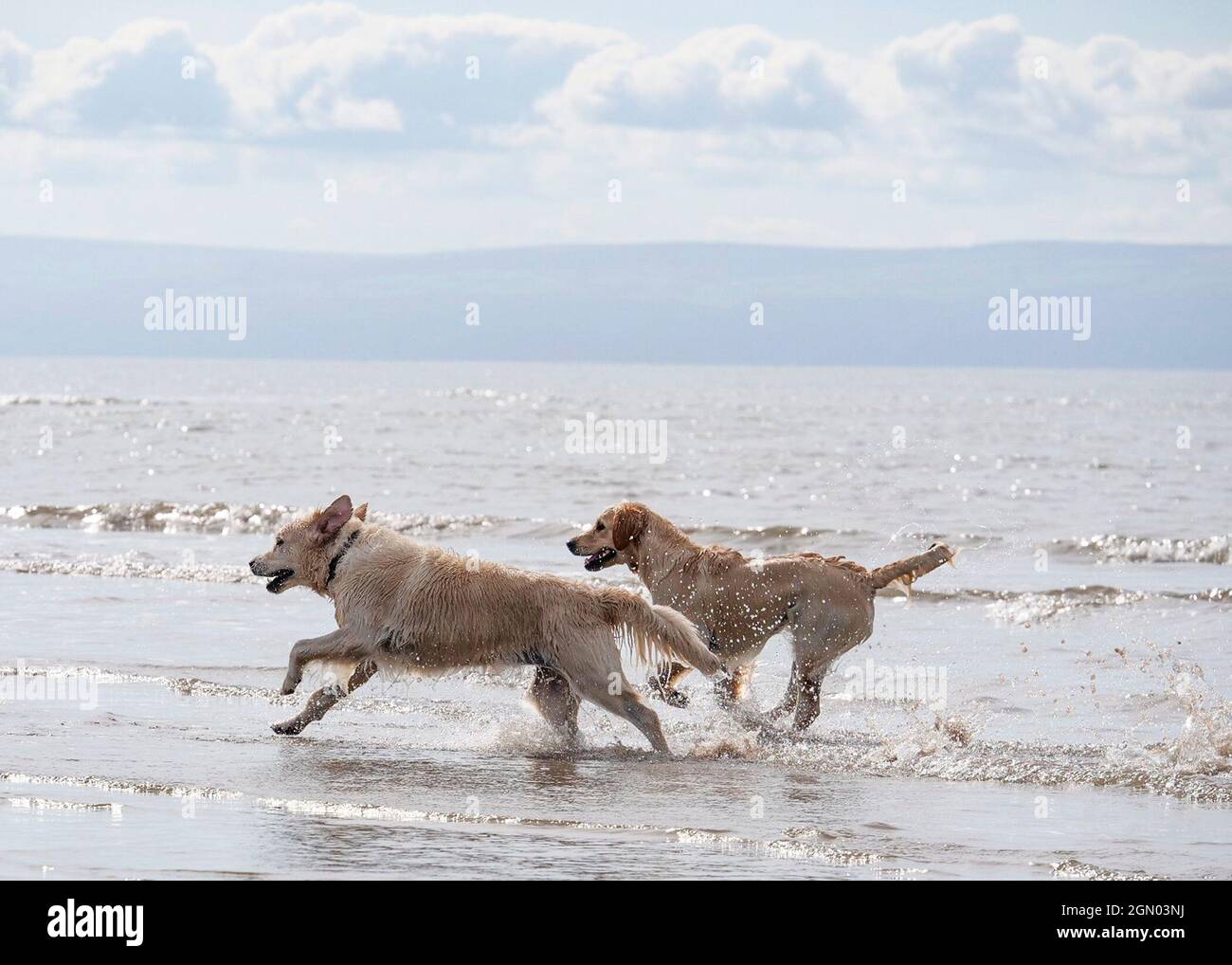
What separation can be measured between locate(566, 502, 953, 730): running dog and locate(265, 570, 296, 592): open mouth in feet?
6.05

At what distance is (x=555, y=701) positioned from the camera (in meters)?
8.95

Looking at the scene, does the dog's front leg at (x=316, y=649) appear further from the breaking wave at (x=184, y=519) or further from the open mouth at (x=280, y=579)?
the breaking wave at (x=184, y=519)

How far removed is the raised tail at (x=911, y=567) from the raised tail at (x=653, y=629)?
5.33 ft

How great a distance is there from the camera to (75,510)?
24938 mm

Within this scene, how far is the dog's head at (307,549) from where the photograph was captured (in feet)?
29.4

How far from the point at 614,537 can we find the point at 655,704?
140 cm

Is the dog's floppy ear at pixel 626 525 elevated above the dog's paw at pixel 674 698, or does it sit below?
above

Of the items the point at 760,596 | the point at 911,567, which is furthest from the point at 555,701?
the point at 911,567

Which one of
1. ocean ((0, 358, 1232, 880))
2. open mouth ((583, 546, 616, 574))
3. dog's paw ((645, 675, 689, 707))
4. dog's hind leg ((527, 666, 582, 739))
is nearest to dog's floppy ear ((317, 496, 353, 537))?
ocean ((0, 358, 1232, 880))

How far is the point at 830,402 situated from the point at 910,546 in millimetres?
44914

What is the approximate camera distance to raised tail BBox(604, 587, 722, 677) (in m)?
8.71

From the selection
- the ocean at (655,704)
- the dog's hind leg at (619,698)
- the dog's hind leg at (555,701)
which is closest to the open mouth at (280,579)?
the ocean at (655,704)

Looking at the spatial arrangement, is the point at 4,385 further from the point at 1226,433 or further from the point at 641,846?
the point at 641,846
